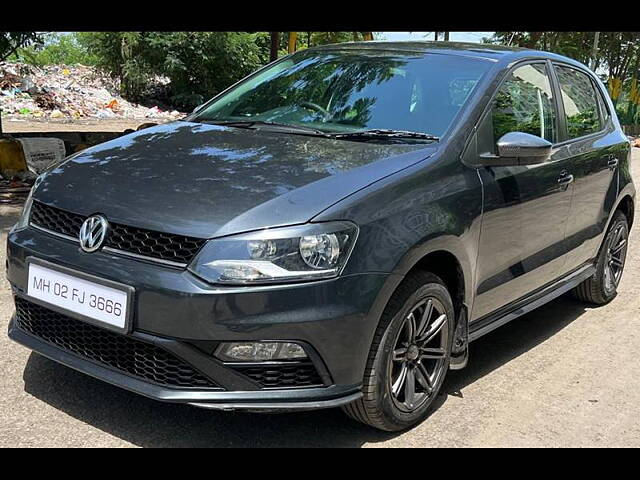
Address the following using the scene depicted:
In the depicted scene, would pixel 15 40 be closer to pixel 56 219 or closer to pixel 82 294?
pixel 56 219

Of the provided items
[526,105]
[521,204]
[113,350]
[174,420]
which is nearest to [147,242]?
[113,350]

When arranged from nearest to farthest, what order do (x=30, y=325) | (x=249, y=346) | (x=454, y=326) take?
1. (x=249, y=346)
2. (x=30, y=325)
3. (x=454, y=326)

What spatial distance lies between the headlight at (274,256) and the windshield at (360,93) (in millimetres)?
1099

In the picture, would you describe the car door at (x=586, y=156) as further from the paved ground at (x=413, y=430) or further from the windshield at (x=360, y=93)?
the windshield at (x=360, y=93)

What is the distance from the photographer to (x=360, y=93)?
12.9 feet

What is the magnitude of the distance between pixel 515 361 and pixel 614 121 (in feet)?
7.52

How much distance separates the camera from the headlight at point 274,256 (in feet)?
8.77

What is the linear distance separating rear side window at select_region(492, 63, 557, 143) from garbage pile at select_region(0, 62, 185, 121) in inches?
706

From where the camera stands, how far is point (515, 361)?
4293 mm

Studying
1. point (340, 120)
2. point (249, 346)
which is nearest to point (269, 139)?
point (340, 120)

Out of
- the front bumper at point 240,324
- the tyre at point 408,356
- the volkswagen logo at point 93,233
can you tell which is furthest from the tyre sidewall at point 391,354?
the volkswagen logo at point 93,233

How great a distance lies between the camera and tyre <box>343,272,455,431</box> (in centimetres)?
301

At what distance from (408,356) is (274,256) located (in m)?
0.89
